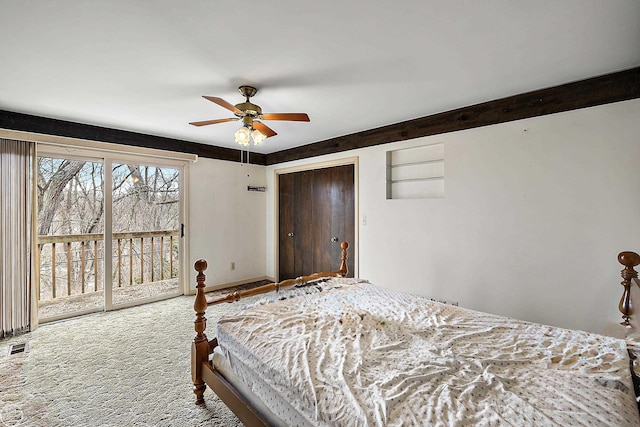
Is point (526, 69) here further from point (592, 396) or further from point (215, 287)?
point (215, 287)

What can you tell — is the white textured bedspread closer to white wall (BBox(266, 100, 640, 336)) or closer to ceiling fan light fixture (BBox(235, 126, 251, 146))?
white wall (BBox(266, 100, 640, 336))

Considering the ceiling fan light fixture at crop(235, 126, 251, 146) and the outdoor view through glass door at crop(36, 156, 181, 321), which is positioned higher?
the ceiling fan light fixture at crop(235, 126, 251, 146)

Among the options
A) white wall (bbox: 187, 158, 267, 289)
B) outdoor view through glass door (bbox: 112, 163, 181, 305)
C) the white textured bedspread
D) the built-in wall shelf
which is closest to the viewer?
the white textured bedspread

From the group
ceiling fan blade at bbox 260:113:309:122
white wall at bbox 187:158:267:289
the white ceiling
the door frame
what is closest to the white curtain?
the white ceiling

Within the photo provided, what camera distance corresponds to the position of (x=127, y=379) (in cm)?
223

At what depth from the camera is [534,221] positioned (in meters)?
2.52

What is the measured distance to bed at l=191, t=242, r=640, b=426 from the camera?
1.04 meters

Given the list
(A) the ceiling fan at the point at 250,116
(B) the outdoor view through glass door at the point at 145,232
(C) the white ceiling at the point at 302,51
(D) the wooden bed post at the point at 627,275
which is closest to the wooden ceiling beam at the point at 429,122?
(C) the white ceiling at the point at 302,51

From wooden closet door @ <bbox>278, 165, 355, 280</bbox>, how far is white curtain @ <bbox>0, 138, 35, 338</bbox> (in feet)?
10.4

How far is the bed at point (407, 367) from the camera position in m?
1.04

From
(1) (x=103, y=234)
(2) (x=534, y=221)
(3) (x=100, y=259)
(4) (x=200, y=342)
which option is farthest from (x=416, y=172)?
(3) (x=100, y=259)

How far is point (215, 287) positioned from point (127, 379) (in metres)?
2.41

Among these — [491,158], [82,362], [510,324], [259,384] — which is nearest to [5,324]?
[82,362]

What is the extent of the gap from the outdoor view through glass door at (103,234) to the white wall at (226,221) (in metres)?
0.26
